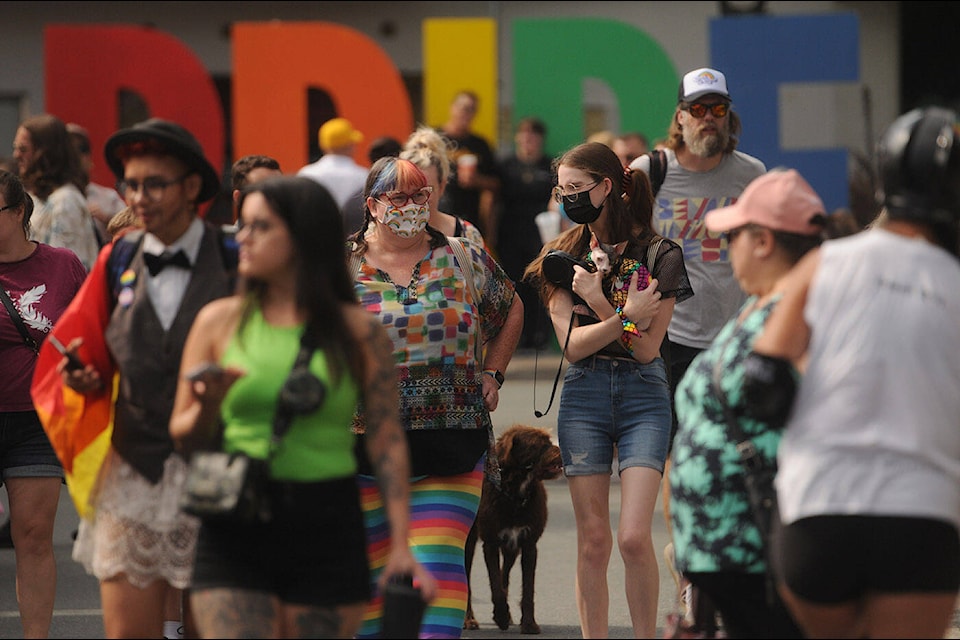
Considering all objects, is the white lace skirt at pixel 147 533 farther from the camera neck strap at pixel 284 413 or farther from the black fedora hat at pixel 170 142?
the black fedora hat at pixel 170 142

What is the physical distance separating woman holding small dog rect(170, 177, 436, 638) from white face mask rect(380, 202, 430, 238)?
5.66 feet

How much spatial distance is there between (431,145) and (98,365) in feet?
11.3

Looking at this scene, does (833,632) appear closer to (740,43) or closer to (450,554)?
(450,554)

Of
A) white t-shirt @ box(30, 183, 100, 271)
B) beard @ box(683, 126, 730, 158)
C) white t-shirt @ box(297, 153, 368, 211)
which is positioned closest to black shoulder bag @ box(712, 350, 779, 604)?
beard @ box(683, 126, 730, 158)

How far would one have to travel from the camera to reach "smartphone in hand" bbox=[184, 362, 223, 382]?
4.10 m

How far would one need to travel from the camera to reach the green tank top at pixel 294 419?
414 centimetres

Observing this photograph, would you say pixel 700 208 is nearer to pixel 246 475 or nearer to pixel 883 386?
pixel 883 386

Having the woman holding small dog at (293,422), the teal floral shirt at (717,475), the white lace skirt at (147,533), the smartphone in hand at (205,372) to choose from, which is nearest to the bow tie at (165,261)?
the woman holding small dog at (293,422)

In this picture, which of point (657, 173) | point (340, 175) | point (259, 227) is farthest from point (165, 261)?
point (340, 175)

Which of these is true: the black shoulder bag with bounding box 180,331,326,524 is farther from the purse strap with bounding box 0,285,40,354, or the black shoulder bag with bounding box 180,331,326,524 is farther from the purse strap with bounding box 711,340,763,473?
the purse strap with bounding box 0,285,40,354

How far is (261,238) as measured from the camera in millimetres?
4266

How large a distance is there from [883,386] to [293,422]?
153 centimetres

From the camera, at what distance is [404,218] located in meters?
6.09

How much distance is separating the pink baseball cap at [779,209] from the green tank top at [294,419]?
1238 mm
